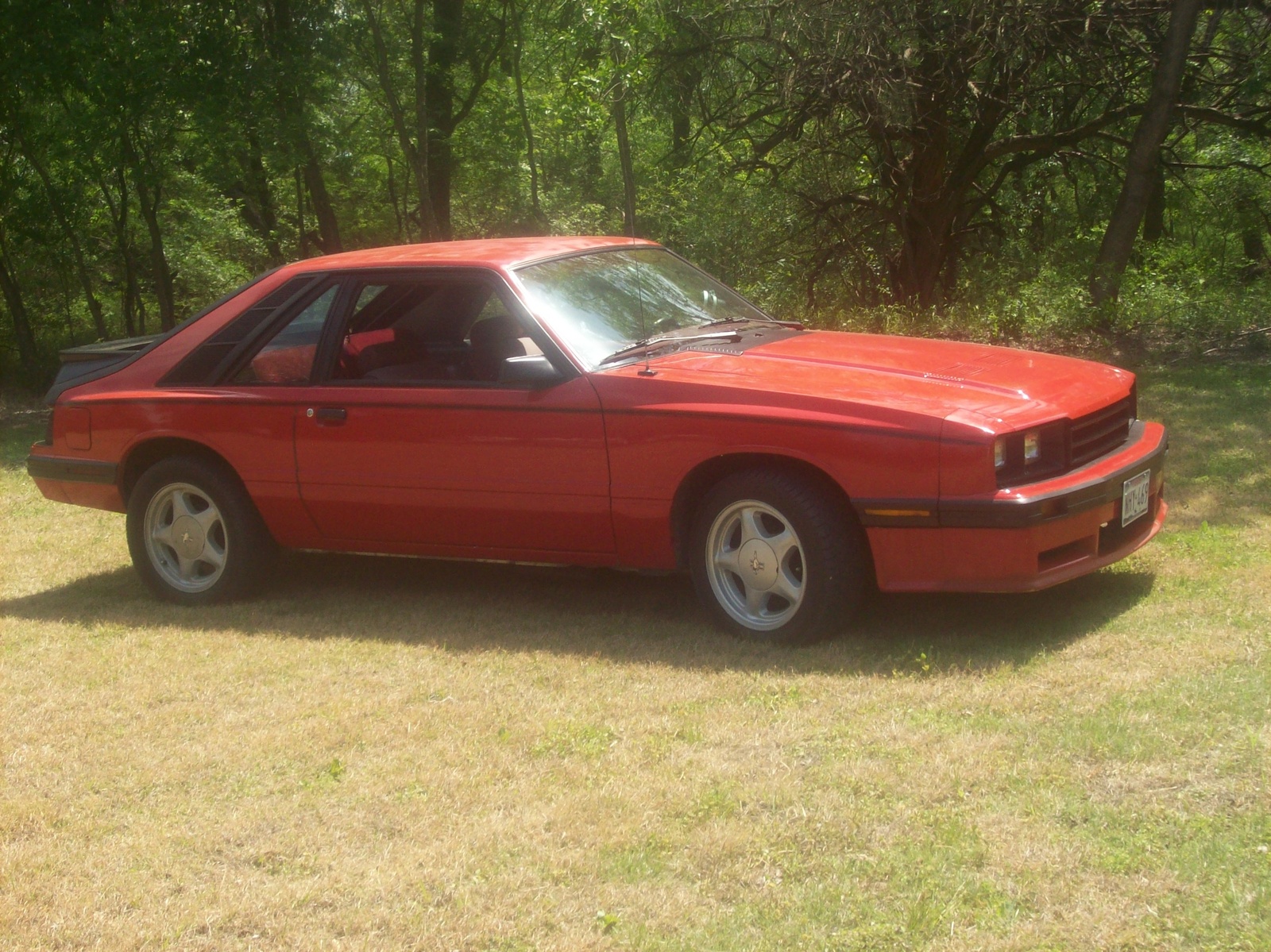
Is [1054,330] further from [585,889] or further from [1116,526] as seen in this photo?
[585,889]

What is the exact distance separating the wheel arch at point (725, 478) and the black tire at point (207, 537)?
7.28 ft

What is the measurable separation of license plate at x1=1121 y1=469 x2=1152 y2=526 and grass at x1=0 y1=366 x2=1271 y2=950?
0.35 m

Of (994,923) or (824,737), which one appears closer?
(994,923)

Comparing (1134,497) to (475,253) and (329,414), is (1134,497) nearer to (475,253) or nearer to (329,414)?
(475,253)

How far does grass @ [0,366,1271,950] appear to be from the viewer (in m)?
3.25

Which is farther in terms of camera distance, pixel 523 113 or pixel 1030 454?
pixel 523 113

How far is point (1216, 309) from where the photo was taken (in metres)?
12.0

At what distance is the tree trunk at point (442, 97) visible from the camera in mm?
23203

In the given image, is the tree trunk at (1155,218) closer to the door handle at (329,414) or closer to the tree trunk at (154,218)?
the tree trunk at (154,218)

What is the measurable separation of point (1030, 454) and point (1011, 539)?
349 mm

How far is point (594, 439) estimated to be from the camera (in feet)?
18.0

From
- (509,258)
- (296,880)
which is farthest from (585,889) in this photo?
(509,258)

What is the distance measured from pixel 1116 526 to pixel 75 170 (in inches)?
639

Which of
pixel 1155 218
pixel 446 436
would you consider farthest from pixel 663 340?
pixel 1155 218
